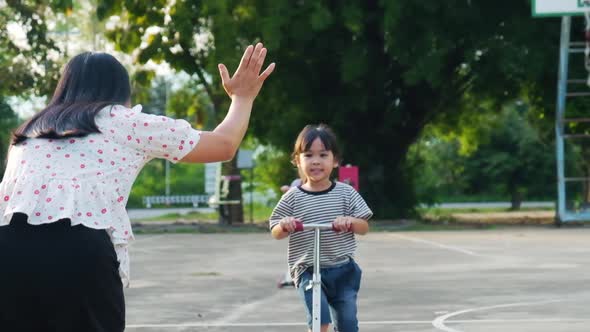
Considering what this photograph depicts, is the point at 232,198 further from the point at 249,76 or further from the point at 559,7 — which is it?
the point at 249,76

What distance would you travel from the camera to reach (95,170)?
13.8 ft

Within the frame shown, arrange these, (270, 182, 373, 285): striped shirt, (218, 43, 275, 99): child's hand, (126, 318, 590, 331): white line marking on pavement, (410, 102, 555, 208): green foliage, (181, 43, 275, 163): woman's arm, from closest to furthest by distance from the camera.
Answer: (181, 43, 275, 163): woman's arm
(218, 43, 275, 99): child's hand
(270, 182, 373, 285): striped shirt
(126, 318, 590, 331): white line marking on pavement
(410, 102, 555, 208): green foliage

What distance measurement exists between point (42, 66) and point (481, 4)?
37.4ft

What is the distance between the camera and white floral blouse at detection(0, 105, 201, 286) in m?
4.11

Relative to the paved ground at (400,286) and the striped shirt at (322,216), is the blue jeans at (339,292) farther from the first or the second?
the paved ground at (400,286)

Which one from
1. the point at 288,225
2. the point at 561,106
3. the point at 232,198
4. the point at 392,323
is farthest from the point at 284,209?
the point at 232,198

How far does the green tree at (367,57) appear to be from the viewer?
93.2 feet

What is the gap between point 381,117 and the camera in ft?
107

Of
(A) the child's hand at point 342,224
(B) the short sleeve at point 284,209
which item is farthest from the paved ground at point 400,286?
(A) the child's hand at point 342,224

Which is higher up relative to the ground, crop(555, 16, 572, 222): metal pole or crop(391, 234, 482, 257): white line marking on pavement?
crop(555, 16, 572, 222): metal pole

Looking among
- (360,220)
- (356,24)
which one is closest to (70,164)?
(360,220)

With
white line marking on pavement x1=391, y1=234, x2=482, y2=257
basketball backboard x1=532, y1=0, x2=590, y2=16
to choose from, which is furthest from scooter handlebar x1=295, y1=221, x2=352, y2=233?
basketball backboard x1=532, y1=0, x2=590, y2=16

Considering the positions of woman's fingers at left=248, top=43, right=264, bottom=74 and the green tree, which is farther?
the green tree

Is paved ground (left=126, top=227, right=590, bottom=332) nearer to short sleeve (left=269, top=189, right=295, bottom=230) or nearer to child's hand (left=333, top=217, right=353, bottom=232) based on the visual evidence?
short sleeve (left=269, top=189, right=295, bottom=230)
